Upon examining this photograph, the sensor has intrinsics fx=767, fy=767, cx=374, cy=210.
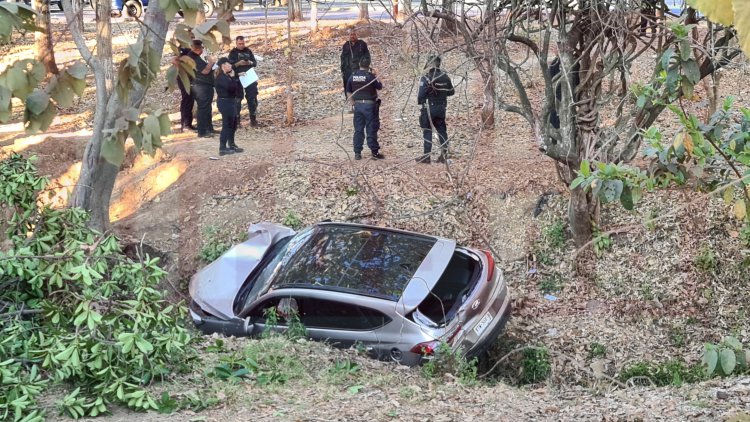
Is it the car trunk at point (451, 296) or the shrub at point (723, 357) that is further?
the car trunk at point (451, 296)

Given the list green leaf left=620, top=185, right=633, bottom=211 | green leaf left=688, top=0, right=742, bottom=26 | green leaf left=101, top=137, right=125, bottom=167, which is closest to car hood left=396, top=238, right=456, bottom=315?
green leaf left=620, top=185, right=633, bottom=211

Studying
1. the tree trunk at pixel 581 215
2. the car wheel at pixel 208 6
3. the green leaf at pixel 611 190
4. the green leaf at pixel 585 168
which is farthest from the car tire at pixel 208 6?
the tree trunk at pixel 581 215

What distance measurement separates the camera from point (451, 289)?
7656 millimetres

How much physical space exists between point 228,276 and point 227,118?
16.5 ft

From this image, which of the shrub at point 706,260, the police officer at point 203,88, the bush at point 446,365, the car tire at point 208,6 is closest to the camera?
the car tire at point 208,6

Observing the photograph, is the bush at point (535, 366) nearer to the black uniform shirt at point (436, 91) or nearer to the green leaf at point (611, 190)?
the green leaf at point (611, 190)

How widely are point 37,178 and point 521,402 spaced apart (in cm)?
437

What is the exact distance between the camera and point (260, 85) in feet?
61.0

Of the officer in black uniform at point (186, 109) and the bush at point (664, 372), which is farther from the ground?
the officer in black uniform at point (186, 109)

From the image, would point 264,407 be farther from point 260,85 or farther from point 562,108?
point 260,85

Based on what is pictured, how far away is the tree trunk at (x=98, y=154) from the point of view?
28.8 feet

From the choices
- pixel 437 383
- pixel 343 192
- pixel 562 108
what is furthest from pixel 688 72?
pixel 343 192

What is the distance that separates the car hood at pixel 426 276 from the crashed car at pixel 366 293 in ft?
0.03

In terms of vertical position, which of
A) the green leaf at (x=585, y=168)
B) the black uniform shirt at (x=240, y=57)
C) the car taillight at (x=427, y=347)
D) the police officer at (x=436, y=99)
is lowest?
the car taillight at (x=427, y=347)
